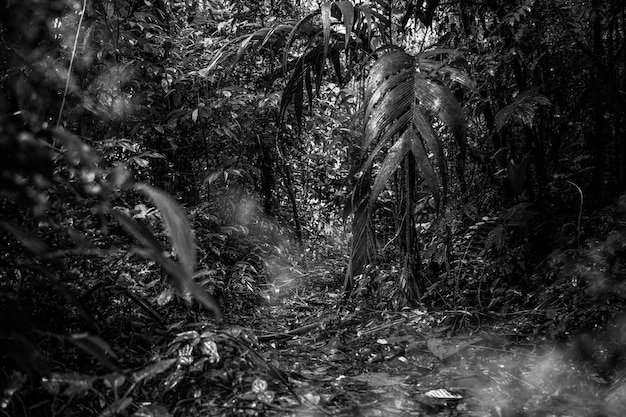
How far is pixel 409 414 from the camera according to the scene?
148cm

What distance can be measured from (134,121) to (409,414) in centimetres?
272

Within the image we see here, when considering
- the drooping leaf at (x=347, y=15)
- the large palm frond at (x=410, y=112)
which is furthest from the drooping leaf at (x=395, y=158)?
the drooping leaf at (x=347, y=15)

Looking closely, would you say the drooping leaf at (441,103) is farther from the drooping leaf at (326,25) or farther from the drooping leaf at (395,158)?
the drooping leaf at (326,25)

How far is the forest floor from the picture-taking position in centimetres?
145

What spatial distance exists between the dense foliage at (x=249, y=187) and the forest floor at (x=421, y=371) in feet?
0.17

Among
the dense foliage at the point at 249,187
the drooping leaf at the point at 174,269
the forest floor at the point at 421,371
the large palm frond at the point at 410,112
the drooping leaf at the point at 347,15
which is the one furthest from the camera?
the drooping leaf at the point at 347,15

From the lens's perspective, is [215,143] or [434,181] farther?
[215,143]

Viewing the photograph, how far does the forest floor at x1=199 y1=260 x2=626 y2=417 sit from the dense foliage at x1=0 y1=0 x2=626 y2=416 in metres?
0.05

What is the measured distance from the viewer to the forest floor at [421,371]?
1448mm

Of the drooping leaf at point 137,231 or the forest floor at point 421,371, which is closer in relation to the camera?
the drooping leaf at point 137,231

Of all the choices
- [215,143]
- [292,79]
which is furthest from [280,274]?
[292,79]

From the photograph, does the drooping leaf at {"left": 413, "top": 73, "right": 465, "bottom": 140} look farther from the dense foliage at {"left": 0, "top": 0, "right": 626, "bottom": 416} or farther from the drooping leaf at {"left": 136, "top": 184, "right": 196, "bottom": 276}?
the drooping leaf at {"left": 136, "top": 184, "right": 196, "bottom": 276}

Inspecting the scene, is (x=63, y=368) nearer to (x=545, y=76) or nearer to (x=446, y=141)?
(x=545, y=76)

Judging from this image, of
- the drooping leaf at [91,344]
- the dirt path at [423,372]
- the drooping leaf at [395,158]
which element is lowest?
the dirt path at [423,372]
